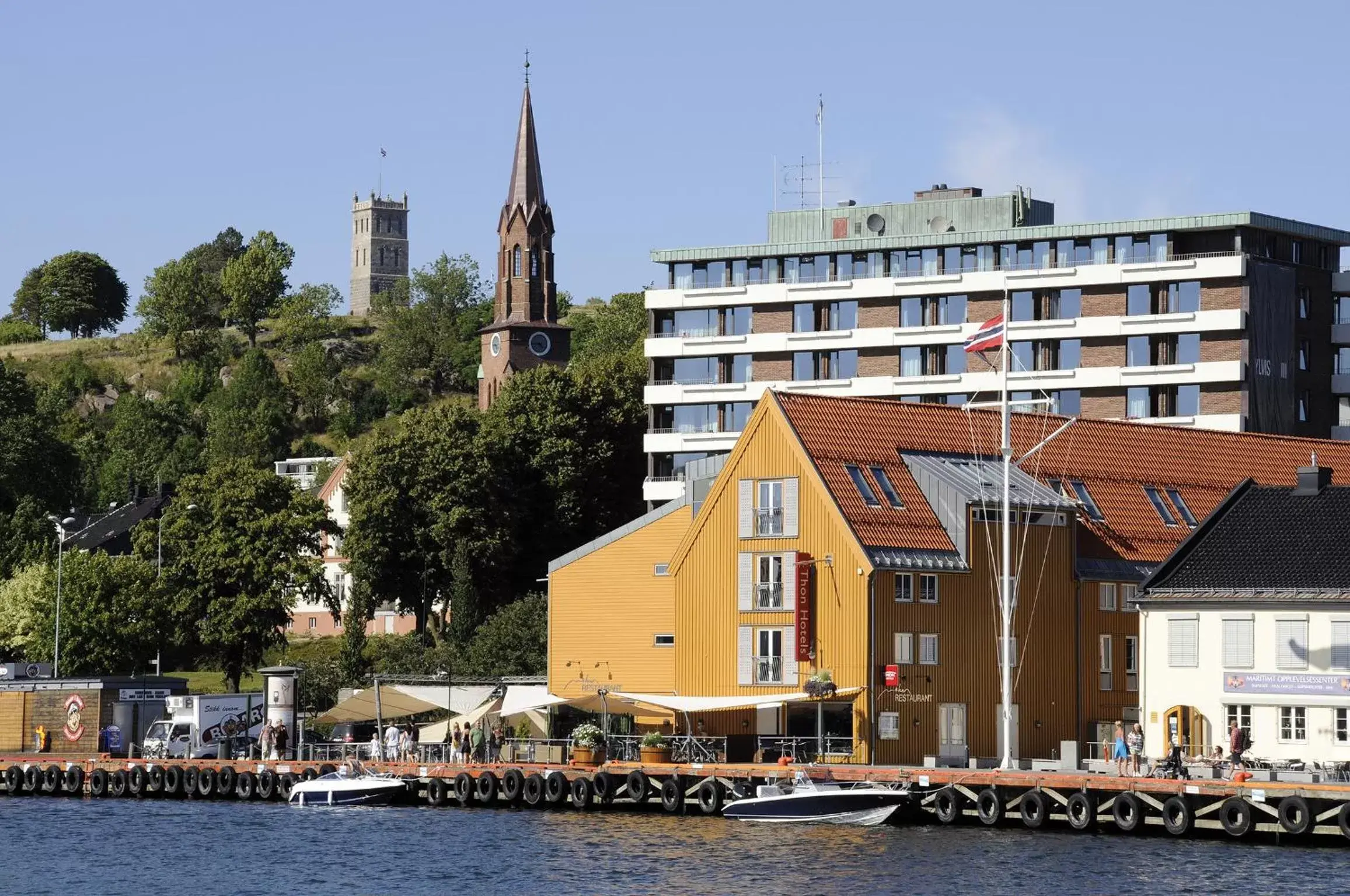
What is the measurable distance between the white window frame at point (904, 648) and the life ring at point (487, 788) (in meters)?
15.1

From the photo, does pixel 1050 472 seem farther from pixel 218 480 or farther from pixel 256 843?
pixel 218 480

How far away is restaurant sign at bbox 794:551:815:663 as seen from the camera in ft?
277

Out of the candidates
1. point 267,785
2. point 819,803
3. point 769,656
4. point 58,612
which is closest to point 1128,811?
point 819,803

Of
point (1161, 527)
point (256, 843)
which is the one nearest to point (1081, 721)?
point (1161, 527)

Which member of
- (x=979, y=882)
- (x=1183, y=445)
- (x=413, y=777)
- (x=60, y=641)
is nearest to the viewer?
(x=979, y=882)

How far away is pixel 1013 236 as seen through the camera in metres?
131

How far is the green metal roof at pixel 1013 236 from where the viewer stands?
12619 centimetres

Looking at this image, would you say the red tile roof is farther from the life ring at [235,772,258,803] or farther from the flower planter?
the life ring at [235,772,258,803]

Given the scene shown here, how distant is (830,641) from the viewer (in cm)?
8431

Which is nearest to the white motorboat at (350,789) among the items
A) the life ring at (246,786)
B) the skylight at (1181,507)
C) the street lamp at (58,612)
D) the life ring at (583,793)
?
the life ring at (246,786)

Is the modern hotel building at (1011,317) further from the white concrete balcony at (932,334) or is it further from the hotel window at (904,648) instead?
the hotel window at (904,648)

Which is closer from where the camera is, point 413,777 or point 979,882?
point 979,882

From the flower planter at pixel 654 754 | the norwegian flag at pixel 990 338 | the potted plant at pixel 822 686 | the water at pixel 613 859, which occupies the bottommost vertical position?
the water at pixel 613 859

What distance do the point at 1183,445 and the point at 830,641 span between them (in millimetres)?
23785
